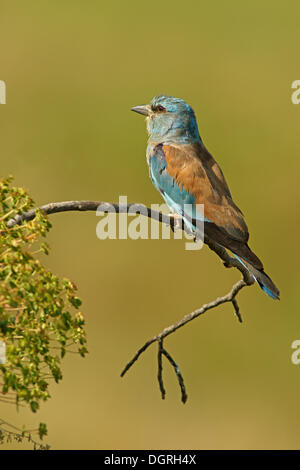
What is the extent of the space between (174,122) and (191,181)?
0.52 metres

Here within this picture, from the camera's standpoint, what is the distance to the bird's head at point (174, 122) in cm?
486

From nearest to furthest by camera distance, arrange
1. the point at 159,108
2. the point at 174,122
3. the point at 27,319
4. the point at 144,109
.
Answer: the point at 27,319 < the point at 174,122 < the point at 159,108 < the point at 144,109

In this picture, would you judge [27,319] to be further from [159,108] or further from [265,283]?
[159,108]

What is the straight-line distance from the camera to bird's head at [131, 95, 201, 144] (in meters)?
4.86

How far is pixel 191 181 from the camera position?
4.48 meters

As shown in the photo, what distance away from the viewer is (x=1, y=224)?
258 centimetres

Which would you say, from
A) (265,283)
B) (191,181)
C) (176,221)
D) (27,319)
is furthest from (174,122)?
(27,319)

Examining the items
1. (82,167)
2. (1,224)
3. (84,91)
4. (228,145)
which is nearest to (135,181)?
(82,167)

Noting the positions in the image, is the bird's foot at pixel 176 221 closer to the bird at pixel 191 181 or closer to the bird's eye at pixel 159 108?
the bird at pixel 191 181

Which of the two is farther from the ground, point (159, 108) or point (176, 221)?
point (159, 108)

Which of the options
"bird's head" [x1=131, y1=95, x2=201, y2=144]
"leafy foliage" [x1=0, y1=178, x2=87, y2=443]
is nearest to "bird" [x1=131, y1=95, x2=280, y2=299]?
"bird's head" [x1=131, y1=95, x2=201, y2=144]

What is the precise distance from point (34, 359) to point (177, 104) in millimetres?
2744

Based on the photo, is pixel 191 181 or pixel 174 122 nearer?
pixel 191 181

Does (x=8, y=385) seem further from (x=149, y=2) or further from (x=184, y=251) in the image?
(x=149, y=2)
